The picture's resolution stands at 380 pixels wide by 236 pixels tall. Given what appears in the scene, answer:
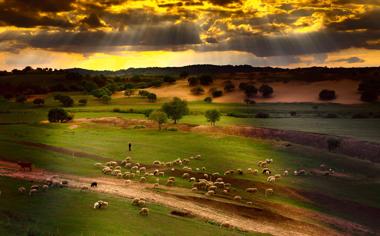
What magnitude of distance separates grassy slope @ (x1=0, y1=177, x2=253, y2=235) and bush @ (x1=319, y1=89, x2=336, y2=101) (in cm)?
13377

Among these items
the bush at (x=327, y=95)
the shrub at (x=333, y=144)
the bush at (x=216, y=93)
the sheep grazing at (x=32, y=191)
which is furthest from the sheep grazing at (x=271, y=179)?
the bush at (x=216, y=93)

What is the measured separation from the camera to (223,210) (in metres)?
44.0

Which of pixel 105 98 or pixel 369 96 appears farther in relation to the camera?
pixel 105 98

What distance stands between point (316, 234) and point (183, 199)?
11.4 metres

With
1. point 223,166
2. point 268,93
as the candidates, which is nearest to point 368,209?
point 223,166

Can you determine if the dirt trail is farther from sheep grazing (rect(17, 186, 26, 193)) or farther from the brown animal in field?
sheep grazing (rect(17, 186, 26, 193))

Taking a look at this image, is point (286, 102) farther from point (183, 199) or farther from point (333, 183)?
point (183, 199)

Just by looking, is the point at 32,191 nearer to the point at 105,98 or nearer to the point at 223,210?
the point at 223,210

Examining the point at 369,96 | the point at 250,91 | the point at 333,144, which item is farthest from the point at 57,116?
the point at 369,96

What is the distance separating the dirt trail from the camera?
4138cm

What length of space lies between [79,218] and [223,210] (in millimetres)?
14911

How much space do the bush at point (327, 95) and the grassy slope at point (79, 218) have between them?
→ 133775 mm

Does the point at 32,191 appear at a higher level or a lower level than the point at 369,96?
lower

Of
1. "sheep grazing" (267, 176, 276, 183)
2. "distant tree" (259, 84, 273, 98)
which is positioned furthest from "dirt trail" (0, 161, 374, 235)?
"distant tree" (259, 84, 273, 98)
